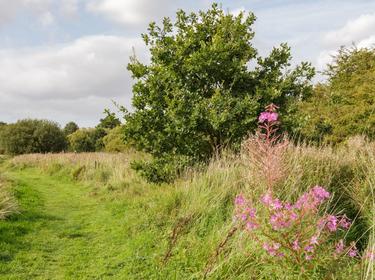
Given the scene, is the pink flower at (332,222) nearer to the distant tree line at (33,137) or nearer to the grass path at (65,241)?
the grass path at (65,241)

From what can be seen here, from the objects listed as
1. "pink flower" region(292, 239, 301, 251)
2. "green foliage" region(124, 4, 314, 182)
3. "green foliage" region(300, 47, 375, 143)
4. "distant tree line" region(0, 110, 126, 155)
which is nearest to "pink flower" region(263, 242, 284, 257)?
"pink flower" region(292, 239, 301, 251)

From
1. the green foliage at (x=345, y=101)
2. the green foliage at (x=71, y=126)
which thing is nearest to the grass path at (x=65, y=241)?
the green foliage at (x=345, y=101)

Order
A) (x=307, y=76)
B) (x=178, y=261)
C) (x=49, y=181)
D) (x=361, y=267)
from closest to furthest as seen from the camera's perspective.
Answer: (x=361, y=267) → (x=178, y=261) → (x=307, y=76) → (x=49, y=181)

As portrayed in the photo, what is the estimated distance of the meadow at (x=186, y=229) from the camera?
432cm

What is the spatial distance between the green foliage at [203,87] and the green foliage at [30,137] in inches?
1033

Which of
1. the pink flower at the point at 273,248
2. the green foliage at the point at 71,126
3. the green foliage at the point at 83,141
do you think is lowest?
the pink flower at the point at 273,248

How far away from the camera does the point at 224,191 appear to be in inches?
259

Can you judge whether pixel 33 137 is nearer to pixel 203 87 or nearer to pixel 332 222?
pixel 203 87

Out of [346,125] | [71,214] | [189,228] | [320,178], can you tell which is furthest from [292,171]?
[346,125]

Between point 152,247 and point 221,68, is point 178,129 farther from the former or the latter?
point 152,247

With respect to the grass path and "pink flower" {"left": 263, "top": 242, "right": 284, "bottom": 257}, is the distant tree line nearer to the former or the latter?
the grass path

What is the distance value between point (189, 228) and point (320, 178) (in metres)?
2.40

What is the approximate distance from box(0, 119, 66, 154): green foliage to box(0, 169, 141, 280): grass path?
24514mm

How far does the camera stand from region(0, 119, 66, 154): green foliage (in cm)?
3284
